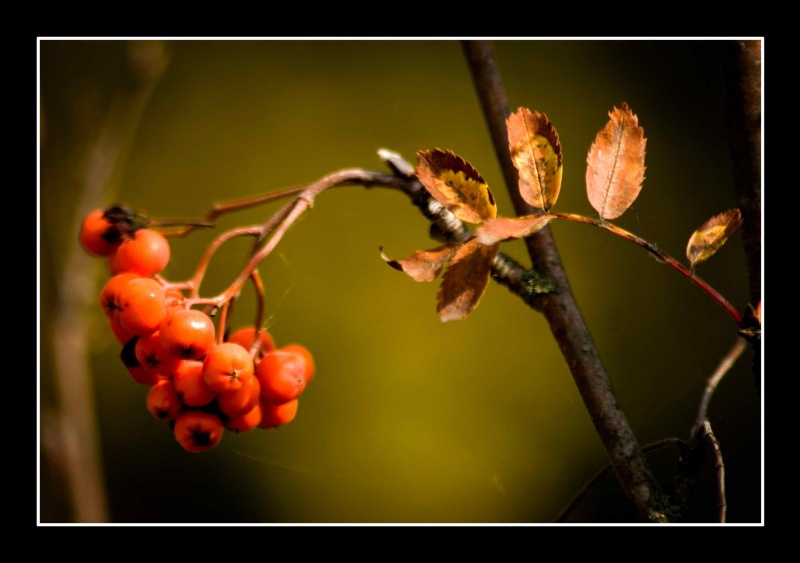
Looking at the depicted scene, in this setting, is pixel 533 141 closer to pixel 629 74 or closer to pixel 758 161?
pixel 758 161

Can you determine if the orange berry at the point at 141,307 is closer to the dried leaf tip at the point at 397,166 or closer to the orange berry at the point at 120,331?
the orange berry at the point at 120,331

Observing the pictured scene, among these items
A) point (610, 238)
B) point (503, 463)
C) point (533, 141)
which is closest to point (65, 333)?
point (503, 463)

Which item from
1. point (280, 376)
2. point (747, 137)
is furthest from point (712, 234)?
point (280, 376)

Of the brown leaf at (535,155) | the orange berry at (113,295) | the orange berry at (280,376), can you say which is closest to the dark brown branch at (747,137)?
the brown leaf at (535,155)

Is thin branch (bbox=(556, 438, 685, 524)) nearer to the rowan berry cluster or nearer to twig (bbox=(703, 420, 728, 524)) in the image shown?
twig (bbox=(703, 420, 728, 524))

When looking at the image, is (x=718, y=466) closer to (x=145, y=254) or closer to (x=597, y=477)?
(x=597, y=477)
